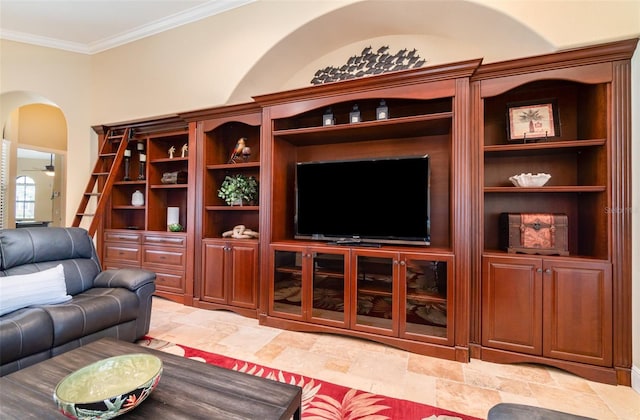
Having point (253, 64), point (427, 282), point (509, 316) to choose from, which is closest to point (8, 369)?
point (427, 282)

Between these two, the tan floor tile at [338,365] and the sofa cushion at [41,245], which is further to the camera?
the sofa cushion at [41,245]

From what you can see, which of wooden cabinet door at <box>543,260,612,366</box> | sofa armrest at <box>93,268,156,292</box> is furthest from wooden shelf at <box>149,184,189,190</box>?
wooden cabinet door at <box>543,260,612,366</box>

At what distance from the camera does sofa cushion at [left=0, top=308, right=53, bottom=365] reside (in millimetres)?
1632

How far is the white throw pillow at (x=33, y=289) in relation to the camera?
188 cm

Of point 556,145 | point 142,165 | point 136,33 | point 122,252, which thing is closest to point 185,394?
point 556,145

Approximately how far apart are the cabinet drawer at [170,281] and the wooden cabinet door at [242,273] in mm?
795

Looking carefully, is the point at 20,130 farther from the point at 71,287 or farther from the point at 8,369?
the point at 8,369

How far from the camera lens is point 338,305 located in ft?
8.75

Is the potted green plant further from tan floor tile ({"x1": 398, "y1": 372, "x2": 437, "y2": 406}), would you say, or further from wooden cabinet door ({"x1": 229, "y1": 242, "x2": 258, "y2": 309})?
tan floor tile ({"x1": 398, "y1": 372, "x2": 437, "y2": 406})

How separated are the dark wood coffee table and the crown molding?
3.56 meters

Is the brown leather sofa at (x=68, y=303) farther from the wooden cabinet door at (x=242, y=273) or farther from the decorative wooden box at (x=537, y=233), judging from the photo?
the decorative wooden box at (x=537, y=233)

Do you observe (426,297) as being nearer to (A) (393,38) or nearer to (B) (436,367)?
(B) (436,367)

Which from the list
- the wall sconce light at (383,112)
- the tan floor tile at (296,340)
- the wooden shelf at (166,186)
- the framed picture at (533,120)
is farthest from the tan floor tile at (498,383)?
the wooden shelf at (166,186)

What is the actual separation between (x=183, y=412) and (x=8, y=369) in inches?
58.9
